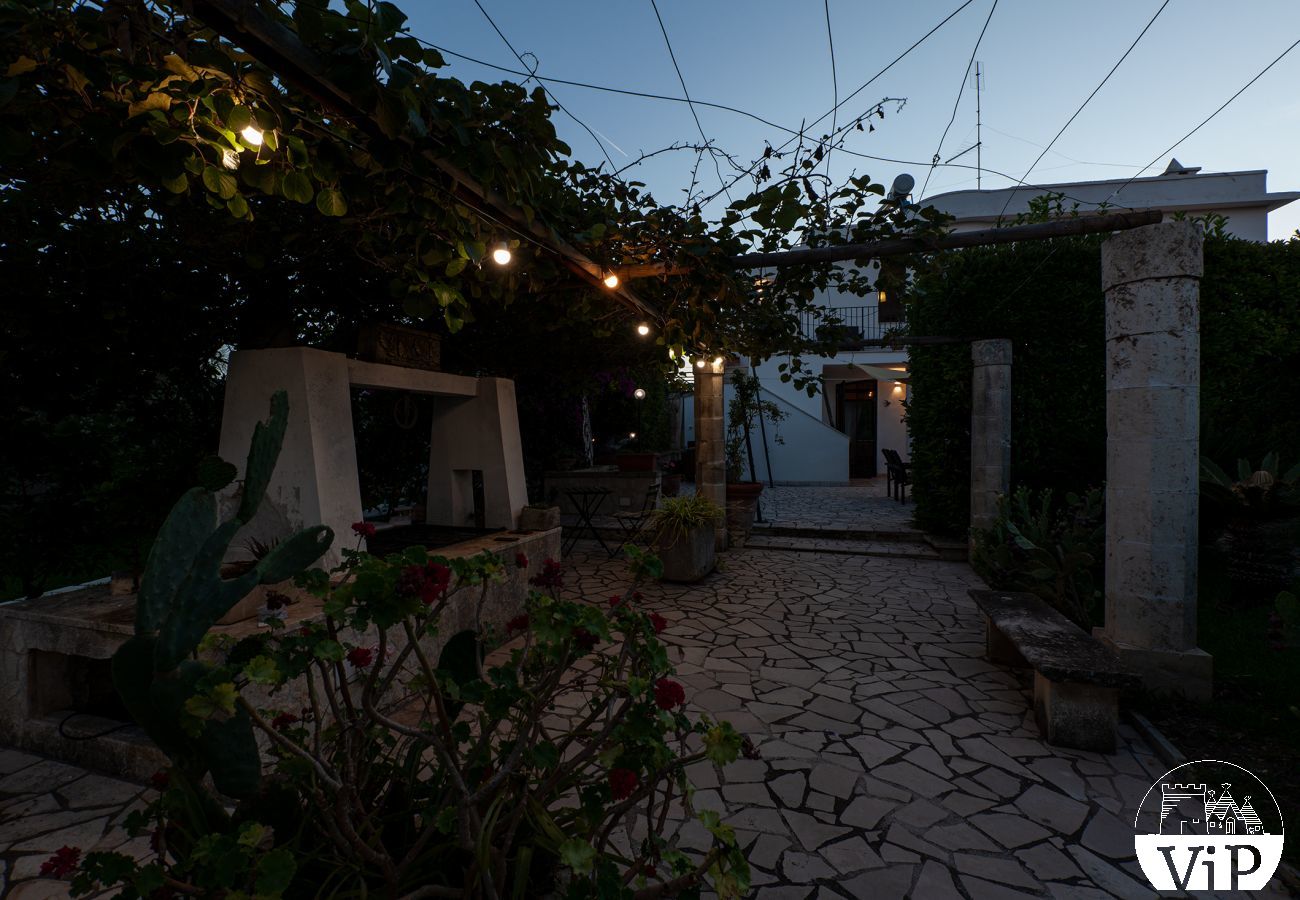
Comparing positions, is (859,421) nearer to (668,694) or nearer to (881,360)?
(881,360)

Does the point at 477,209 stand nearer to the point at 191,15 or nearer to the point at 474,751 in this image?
the point at 191,15

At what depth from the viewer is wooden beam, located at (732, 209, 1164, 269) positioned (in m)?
3.70

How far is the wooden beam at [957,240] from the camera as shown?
3.70m

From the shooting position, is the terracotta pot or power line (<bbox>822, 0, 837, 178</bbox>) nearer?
power line (<bbox>822, 0, 837, 178</bbox>)

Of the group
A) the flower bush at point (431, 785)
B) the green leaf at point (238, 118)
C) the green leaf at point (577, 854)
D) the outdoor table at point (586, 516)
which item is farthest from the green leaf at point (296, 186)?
the outdoor table at point (586, 516)

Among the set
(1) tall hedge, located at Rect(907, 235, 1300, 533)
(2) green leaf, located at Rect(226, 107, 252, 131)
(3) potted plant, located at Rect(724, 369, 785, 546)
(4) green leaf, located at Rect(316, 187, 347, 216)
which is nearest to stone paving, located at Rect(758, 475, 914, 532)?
(3) potted plant, located at Rect(724, 369, 785, 546)

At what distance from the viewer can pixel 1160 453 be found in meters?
3.72

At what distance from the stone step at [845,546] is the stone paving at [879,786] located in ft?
10.2

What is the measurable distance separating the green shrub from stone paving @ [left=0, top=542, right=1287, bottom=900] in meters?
0.78

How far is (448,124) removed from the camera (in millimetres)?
2041

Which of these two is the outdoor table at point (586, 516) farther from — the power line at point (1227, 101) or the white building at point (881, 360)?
the power line at point (1227, 101)

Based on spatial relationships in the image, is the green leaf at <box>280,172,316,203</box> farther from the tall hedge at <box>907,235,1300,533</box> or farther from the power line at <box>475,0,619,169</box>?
the tall hedge at <box>907,235,1300,533</box>

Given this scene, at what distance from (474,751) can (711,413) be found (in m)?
6.79

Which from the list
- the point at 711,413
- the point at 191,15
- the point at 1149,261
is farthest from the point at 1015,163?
the point at 191,15
